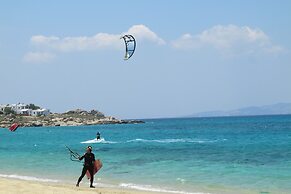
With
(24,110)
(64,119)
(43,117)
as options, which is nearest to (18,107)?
(24,110)

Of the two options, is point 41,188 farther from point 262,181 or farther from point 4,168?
point 4,168

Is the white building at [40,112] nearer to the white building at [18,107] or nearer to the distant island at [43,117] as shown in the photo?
the distant island at [43,117]

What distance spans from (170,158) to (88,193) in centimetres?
1558

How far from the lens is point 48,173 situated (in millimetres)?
22250

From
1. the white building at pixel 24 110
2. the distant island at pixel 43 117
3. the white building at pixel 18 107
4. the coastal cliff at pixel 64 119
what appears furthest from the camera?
the white building at pixel 18 107

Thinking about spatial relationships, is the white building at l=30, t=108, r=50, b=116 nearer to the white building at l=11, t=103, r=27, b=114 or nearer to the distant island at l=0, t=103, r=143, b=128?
the distant island at l=0, t=103, r=143, b=128

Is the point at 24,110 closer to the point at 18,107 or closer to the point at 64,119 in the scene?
the point at 18,107

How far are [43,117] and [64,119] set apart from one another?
804 centimetres

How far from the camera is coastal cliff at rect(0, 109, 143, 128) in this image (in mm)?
131875

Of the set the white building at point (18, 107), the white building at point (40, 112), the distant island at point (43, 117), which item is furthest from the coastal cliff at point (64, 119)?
the white building at point (18, 107)

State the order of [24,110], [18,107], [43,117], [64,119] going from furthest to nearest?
[18,107], [24,110], [43,117], [64,119]

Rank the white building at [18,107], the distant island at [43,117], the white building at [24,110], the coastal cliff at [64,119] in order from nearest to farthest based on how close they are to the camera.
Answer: the coastal cliff at [64,119] < the distant island at [43,117] < the white building at [24,110] < the white building at [18,107]

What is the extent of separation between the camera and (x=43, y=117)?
14688 cm

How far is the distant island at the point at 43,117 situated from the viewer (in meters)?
133
